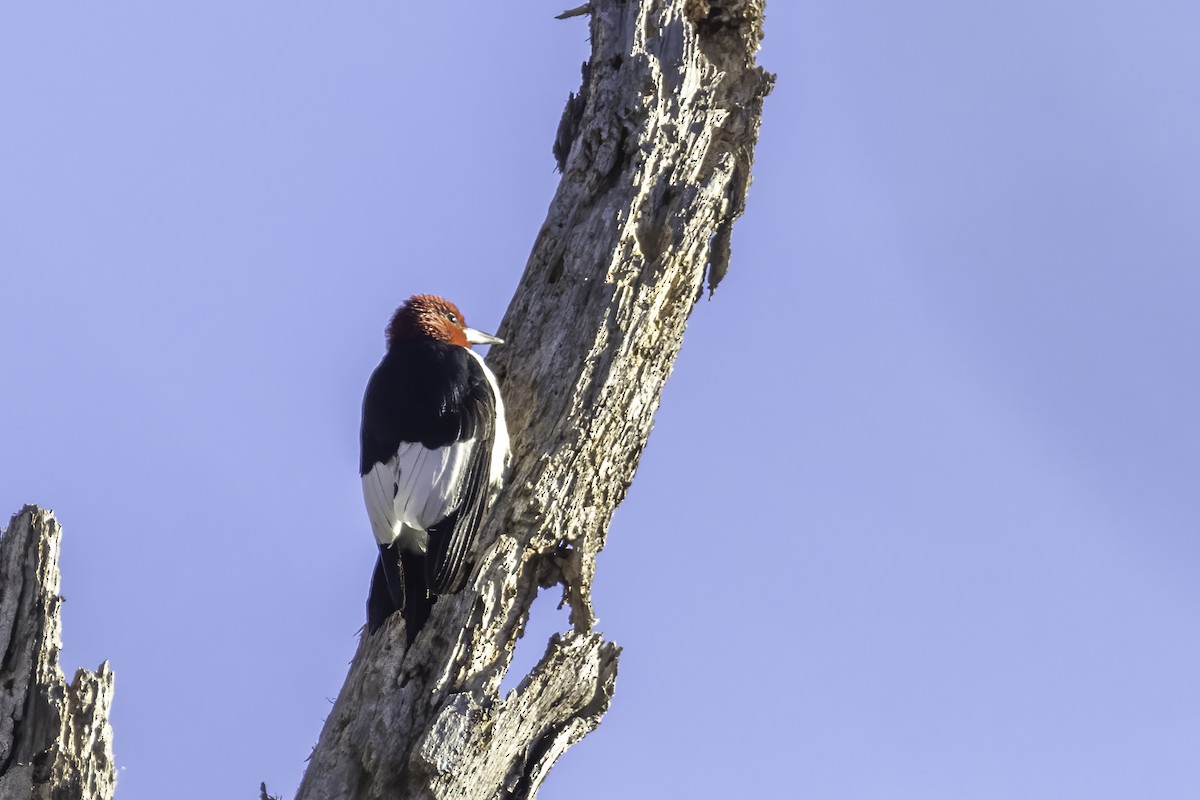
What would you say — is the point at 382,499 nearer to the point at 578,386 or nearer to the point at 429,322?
the point at 578,386

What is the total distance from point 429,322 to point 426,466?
1.30 m

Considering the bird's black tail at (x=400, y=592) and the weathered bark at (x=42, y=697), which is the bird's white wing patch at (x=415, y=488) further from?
the weathered bark at (x=42, y=697)

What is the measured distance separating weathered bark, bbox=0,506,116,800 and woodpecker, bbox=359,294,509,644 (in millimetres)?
870

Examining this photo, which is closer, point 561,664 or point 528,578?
point 561,664

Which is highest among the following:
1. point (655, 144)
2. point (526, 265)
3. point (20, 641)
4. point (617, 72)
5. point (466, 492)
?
point (617, 72)

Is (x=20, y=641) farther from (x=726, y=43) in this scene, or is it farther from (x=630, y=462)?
(x=726, y=43)

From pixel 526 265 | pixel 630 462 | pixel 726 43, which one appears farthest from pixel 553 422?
pixel 726 43

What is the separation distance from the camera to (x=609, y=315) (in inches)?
180

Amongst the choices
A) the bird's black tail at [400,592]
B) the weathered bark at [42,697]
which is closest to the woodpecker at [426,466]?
the bird's black tail at [400,592]

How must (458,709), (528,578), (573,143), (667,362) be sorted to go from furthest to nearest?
1. (573,143)
2. (667,362)
3. (528,578)
4. (458,709)

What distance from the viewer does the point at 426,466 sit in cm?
480

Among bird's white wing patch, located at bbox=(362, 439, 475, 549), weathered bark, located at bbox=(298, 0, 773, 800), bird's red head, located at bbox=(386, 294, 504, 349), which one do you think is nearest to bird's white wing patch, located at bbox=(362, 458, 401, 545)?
bird's white wing patch, located at bbox=(362, 439, 475, 549)

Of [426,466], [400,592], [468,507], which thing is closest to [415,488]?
[426,466]

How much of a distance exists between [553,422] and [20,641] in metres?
Answer: 1.71
